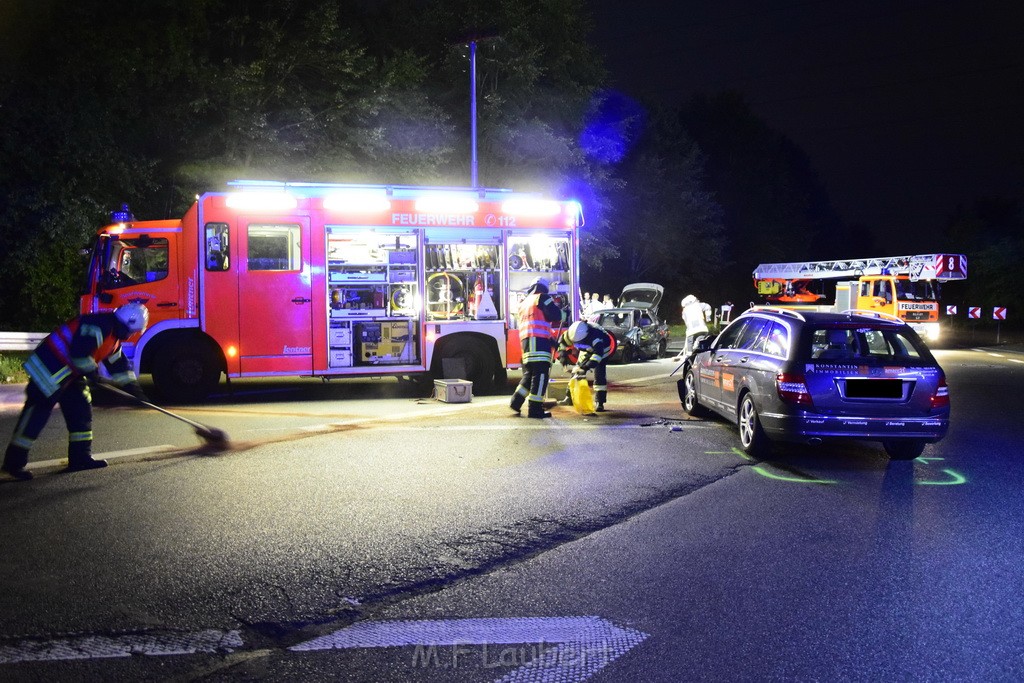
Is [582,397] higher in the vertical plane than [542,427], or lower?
higher

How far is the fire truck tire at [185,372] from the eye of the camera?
12.8 meters

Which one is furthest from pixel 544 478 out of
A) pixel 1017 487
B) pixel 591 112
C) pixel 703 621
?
pixel 591 112

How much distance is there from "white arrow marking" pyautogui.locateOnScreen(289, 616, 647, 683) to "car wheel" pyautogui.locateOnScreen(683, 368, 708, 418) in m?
7.40

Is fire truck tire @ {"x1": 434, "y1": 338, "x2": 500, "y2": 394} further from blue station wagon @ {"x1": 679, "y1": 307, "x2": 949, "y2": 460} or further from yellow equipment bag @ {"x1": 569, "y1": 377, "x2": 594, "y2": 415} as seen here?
blue station wagon @ {"x1": 679, "y1": 307, "x2": 949, "y2": 460}

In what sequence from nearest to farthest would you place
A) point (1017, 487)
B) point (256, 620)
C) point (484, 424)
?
1. point (256, 620)
2. point (1017, 487)
3. point (484, 424)

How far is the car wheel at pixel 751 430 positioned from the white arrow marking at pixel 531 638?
4.78 m

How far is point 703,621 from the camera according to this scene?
4.50 meters

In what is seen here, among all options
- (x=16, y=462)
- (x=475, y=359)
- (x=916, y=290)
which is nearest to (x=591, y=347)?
(x=475, y=359)

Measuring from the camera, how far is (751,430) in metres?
9.09

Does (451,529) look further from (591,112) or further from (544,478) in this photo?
(591,112)

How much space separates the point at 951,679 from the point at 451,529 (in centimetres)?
326

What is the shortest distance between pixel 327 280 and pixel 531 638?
975cm

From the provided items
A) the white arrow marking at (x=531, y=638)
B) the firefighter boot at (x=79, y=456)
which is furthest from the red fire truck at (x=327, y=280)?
the white arrow marking at (x=531, y=638)

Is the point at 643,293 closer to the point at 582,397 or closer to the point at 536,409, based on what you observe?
the point at 582,397
